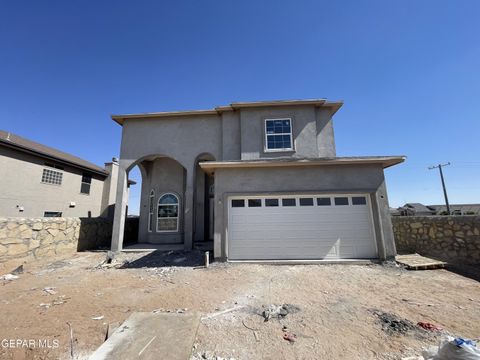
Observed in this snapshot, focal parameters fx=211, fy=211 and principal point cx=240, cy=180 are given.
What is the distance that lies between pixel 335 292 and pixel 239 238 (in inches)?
156

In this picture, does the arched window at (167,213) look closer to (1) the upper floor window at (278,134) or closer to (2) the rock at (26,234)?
(2) the rock at (26,234)

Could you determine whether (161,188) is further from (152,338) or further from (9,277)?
(152,338)

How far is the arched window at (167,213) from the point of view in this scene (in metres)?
13.8

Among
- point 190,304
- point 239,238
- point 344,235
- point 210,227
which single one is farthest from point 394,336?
point 210,227

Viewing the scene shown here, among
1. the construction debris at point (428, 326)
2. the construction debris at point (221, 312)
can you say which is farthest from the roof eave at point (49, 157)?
the construction debris at point (428, 326)

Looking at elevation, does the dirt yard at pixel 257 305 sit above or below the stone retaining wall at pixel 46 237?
below

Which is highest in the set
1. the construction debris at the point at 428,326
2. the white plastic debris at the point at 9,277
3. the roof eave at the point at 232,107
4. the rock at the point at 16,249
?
the roof eave at the point at 232,107

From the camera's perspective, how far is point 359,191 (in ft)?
28.1

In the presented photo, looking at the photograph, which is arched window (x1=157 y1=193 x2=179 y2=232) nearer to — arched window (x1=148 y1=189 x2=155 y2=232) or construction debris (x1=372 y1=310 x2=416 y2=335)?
arched window (x1=148 y1=189 x2=155 y2=232)

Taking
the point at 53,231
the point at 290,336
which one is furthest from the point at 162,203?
the point at 290,336

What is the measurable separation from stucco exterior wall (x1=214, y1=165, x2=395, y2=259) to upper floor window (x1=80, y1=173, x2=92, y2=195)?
1368 cm

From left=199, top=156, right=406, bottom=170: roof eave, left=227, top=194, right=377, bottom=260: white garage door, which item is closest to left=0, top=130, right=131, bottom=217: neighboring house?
left=199, top=156, right=406, bottom=170: roof eave

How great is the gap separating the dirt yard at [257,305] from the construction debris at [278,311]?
9 centimetres

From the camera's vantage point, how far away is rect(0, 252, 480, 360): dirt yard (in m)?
3.50
